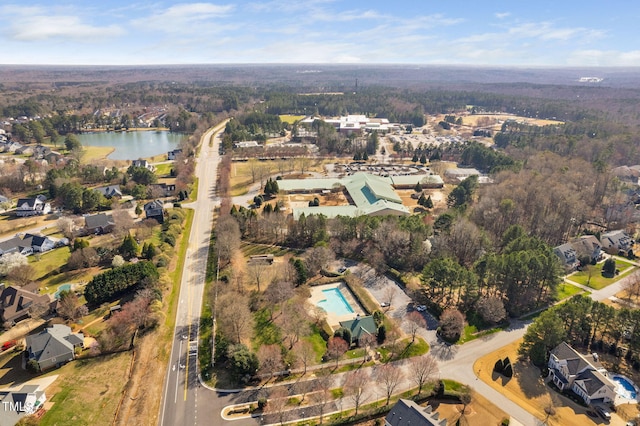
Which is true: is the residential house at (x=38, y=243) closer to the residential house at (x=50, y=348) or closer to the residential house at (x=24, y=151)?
the residential house at (x=50, y=348)

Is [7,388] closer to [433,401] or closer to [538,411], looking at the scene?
[433,401]

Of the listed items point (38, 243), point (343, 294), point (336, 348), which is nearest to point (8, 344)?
point (38, 243)

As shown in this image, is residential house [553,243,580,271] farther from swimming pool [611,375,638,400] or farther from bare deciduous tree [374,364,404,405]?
bare deciduous tree [374,364,404,405]

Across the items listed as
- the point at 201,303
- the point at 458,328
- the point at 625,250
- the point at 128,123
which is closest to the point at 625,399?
the point at 458,328

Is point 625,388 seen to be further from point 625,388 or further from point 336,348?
point 336,348

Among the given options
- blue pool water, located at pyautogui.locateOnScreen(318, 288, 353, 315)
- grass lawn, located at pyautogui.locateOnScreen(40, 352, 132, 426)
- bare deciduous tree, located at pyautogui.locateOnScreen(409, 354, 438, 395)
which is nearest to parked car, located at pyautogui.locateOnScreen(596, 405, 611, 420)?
bare deciduous tree, located at pyautogui.locateOnScreen(409, 354, 438, 395)

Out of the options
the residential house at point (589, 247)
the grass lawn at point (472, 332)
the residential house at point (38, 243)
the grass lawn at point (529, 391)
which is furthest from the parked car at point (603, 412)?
the residential house at point (38, 243)
